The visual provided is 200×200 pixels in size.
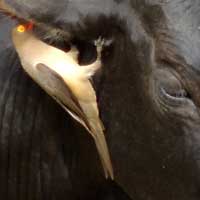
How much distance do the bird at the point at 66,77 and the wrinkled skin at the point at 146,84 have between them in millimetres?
36

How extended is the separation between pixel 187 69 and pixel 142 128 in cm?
26

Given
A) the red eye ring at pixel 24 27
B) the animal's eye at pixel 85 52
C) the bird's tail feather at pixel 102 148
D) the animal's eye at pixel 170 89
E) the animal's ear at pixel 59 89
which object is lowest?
the bird's tail feather at pixel 102 148

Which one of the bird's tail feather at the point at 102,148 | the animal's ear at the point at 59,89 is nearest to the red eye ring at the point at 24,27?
the animal's ear at the point at 59,89

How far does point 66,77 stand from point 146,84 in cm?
23

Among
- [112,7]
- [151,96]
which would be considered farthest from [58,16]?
[151,96]

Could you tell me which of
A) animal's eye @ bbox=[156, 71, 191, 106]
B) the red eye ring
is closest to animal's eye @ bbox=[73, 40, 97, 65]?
the red eye ring

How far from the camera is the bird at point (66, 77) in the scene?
268 centimetres

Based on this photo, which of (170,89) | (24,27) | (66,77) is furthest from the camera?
(24,27)

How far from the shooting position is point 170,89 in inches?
98.8

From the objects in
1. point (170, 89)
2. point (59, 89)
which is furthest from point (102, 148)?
point (170, 89)

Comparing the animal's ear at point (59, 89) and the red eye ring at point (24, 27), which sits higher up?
the red eye ring at point (24, 27)

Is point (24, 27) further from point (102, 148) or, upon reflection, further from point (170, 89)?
point (170, 89)

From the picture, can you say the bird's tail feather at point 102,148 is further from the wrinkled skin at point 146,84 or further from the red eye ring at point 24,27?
the red eye ring at point 24,27

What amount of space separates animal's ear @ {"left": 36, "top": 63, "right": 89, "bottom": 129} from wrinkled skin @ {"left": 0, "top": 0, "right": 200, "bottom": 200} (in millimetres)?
79
